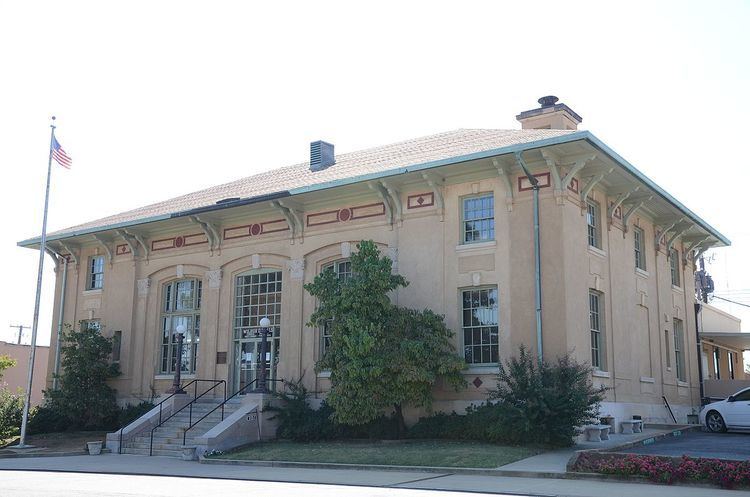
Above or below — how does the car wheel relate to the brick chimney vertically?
below

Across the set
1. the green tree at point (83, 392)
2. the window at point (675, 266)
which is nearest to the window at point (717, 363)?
the window at point (675, 266)

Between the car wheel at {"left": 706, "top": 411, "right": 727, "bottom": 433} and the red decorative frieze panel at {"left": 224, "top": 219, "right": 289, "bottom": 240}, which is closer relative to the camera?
the car wheel at {"left": 706, "top": 411, "right": 727, "bottom": 433}

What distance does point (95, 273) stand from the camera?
3080 cm

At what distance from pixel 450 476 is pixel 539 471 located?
165cm

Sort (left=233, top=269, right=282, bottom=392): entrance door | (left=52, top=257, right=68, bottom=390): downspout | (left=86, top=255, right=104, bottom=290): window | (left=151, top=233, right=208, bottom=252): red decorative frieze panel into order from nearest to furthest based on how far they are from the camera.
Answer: (left=233, top=269, right=282, bottom=392): entrance door
(left=151, top=233, right=208, bottom=252): red decorative frieze panel
(left=52, top=257, right=68, bottom=390): downspout
(left=86, top=255, right=104, bottom=290): window

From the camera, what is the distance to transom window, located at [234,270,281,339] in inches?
1006

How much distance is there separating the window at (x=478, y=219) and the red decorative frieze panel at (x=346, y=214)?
2.64 m

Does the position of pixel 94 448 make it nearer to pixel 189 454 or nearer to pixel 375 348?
pixel 189 454

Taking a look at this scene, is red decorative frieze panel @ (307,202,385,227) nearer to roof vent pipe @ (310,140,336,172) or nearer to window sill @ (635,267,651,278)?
roof vent pipe @ (310,140,336,172)

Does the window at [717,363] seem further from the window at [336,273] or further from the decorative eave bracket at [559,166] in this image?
the window at [336,273]

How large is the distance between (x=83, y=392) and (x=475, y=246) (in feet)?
48.1

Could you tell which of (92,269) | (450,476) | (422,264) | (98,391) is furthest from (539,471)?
(92,269)

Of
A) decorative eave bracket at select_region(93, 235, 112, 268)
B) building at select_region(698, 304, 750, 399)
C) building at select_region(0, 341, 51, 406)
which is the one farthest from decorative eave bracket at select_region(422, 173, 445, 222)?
building at select_region(0, 341, 51, 406)

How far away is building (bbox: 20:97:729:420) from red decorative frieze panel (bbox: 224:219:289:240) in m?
0.06
